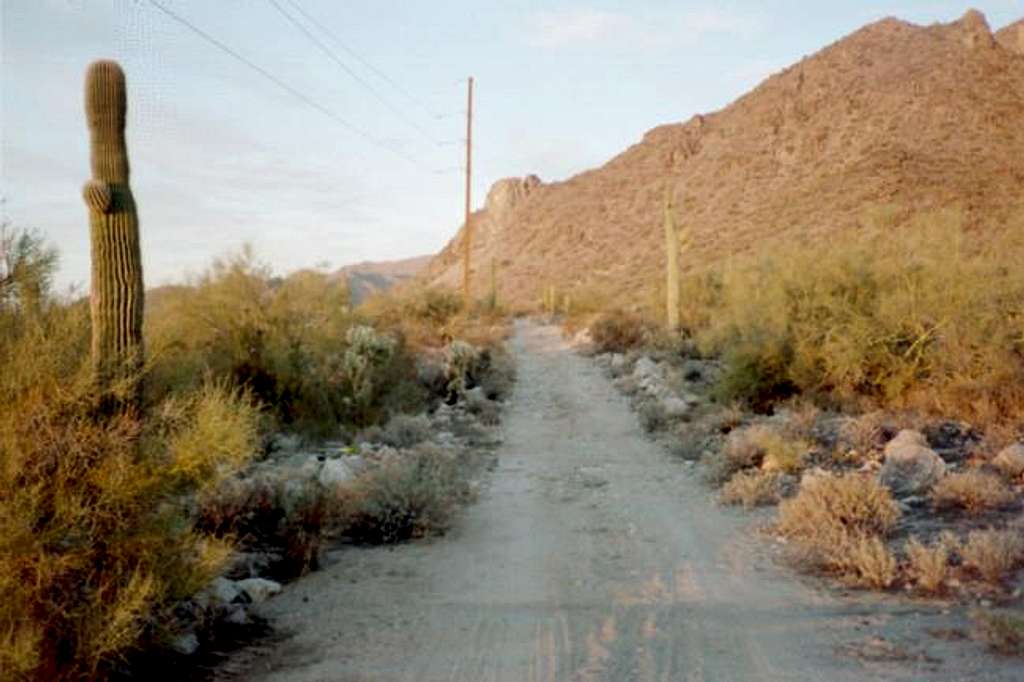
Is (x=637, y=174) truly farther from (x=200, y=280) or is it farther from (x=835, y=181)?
(x=200, y=280)

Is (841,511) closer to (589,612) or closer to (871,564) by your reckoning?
(871,564)

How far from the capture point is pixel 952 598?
6387 mm

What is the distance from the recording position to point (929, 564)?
659cm

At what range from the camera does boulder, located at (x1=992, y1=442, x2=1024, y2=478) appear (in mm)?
9398

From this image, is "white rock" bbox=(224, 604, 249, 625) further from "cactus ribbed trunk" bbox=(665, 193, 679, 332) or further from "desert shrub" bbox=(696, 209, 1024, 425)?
"cactus ribbed trunk" bbox=(665, 193, 679, 332)

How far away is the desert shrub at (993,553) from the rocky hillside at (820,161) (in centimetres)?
2694

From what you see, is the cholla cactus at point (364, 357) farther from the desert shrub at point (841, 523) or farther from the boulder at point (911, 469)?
the boulder at point (911, 469)

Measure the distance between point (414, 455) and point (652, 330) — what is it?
17.1 meters

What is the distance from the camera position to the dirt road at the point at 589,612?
5.54 m

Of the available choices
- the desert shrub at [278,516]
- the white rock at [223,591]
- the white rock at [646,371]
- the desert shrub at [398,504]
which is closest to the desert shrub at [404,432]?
the desert shrub at [398,504]

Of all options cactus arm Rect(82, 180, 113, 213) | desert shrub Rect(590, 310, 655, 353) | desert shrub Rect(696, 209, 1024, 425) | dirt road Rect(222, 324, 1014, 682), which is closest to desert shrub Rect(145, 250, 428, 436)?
dirt road Rect(222, 324, 1014, 682)

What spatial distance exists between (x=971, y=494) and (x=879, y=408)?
523cm

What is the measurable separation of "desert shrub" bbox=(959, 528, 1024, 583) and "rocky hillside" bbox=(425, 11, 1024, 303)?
1061 inches

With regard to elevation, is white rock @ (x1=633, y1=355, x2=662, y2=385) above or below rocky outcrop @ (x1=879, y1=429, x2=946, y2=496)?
above
